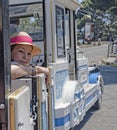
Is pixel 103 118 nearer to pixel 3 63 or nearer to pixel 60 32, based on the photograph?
pixel 60 32

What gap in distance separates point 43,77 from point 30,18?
88.8 inches

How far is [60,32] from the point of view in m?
5.49

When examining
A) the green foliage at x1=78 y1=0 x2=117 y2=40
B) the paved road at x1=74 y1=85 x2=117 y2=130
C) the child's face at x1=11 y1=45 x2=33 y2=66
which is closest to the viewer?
the child's face at x1=11 y1=45 x2=33 y2=66

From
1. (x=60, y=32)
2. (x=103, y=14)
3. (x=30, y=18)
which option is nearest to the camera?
(x=60, y=32)

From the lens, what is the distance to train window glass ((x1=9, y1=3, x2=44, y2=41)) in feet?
18.0

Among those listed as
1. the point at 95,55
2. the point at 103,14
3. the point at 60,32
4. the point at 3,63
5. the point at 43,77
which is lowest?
the point at 95,55

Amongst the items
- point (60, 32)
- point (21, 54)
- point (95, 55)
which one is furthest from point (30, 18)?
point (95, 55)

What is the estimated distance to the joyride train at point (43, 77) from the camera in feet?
8.18

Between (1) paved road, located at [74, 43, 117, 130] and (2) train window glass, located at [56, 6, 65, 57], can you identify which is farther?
(1) paved road, located at [74, 43, 117, 130]

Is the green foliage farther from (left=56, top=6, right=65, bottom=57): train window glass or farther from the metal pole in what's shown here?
the metal pole

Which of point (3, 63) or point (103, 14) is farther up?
point (103, 14)

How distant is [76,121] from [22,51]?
218cm

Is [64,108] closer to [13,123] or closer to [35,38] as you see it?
[35,38]

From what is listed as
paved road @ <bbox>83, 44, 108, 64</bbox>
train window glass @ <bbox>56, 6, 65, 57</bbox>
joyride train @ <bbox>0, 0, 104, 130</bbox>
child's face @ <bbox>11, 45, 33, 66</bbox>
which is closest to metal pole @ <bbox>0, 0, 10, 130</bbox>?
joyride train @ <bbox>0, 0, 104, 130</bbox>
